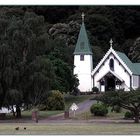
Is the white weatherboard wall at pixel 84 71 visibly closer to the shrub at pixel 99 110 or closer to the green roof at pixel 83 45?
the green roof at pixel 83 45

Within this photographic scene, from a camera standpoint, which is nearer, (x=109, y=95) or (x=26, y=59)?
(x=109, y=95)

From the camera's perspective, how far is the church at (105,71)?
52344 mm

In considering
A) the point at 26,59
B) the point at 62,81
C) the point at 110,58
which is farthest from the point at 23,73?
the point at 110,58

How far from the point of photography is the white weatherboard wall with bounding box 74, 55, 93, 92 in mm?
53938

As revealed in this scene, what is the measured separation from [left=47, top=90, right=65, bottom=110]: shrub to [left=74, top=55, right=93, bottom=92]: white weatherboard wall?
59.1 feet

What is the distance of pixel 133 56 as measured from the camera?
2470 inches

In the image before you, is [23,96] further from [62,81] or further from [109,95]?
[62,81]

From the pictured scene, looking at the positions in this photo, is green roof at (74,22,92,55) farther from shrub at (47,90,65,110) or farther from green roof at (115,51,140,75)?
shrub at (47,90,65,110)

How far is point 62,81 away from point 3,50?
1320 centimetres

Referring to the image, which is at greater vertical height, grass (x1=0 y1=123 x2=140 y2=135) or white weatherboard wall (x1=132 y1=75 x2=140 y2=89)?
white weatherboard wall (x1=132 y1=75 x2=140 y2=89)

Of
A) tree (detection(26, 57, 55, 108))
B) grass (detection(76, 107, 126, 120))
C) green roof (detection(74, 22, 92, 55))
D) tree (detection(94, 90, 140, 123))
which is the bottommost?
grass (detection(76, 107, 126, 120))

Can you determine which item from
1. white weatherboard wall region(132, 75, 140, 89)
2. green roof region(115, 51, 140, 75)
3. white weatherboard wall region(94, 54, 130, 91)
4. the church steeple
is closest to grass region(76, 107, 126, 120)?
white weatherboard wall region(94, 54, 130, 91)

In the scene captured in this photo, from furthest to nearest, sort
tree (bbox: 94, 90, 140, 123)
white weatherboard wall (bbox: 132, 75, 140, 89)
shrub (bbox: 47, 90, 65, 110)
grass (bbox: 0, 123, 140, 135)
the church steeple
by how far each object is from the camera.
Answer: the church steeple, white weatherboard wall (bbox: 132, 75, 140, 89), shrub (bbox: 47, 90, 65, 110), tree (bbox: 94, 90, 140, 123), grass (bbox: 0, 123, 140, 135)

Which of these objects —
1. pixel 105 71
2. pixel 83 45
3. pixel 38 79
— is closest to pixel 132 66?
pixel 105 71
